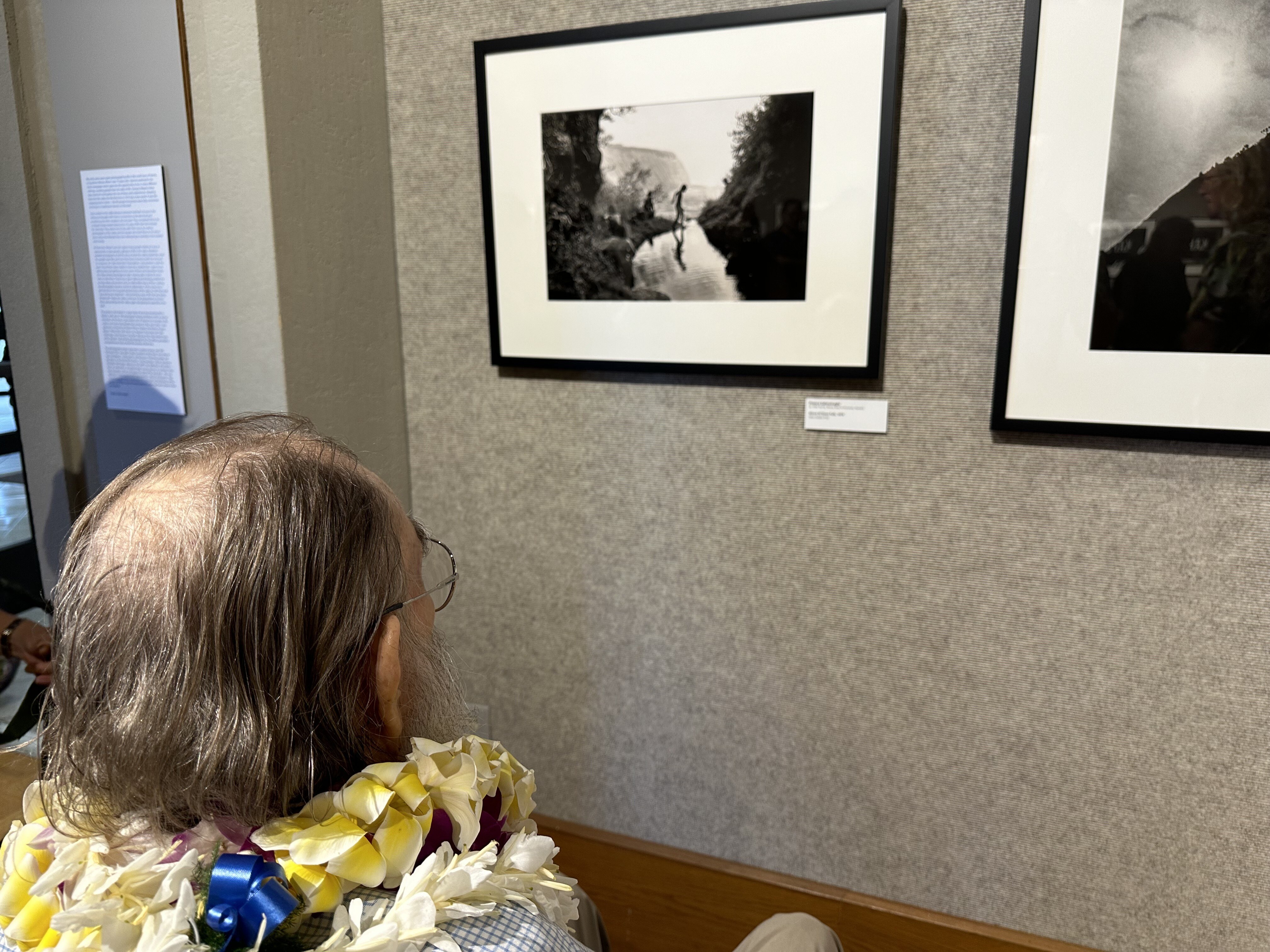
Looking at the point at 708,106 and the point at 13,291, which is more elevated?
the point at 708,106

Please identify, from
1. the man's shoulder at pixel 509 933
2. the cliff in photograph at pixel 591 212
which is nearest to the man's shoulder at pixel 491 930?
the man's shoulder at pixel 509 933

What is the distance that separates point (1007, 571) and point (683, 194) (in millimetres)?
865

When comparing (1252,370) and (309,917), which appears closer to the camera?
(309,917)

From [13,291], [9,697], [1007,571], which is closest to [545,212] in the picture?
[13,291]

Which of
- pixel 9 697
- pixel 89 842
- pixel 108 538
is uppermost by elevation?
pixel 108 538

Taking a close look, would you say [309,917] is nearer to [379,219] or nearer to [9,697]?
[9,697]

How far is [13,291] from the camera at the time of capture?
1257mm

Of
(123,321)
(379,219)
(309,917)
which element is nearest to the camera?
(309,917)

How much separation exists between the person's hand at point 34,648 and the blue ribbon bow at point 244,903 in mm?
823

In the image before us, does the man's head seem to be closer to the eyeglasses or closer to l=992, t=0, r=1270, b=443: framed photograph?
the eyeglasses

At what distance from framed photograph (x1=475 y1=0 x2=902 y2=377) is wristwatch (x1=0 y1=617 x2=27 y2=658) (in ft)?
3.06

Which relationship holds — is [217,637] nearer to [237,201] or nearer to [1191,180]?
[237,201]

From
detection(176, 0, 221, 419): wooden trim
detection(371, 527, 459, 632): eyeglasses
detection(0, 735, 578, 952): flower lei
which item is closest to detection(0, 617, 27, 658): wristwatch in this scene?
detection(176, 0, 221, 419): wooden trim

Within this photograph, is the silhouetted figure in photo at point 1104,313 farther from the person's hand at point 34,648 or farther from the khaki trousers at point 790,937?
the person's hand at point 34,648
